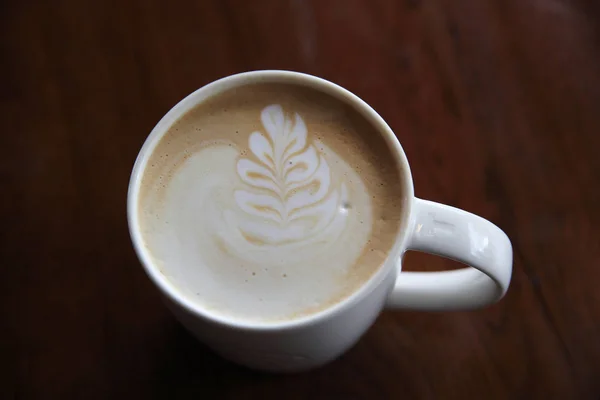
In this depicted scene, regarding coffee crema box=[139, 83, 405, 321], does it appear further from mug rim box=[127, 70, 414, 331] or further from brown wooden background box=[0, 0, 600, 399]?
brown wooden background box=[0, 0, 600, 399]

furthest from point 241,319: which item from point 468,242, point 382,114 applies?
point 382,114

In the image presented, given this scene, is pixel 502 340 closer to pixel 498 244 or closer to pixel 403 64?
pixel 498 244

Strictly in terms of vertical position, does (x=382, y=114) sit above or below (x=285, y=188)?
above

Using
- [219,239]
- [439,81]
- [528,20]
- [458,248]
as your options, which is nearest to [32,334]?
[219,239]

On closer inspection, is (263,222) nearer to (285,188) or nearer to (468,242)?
(285,188)

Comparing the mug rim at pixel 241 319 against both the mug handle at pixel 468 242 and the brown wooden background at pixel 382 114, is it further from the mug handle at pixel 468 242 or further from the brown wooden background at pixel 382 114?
the brown wooden background at pixel 382 114

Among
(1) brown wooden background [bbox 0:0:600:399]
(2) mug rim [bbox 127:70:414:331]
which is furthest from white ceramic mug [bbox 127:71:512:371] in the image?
(1) brown wooden background [bbox 0:0:600:399]

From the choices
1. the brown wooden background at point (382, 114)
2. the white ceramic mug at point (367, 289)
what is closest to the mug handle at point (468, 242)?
the white ceramic mug at point (367, 289)
